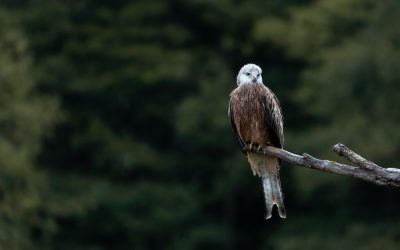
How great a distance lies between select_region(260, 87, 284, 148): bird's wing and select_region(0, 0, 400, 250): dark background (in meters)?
15.0

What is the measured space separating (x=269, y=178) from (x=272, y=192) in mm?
260

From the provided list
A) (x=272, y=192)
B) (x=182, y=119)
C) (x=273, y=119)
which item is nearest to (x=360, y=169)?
(x=272, y=192)

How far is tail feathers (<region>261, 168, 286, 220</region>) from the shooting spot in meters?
10.9

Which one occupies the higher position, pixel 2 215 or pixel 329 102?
pixel 329 102

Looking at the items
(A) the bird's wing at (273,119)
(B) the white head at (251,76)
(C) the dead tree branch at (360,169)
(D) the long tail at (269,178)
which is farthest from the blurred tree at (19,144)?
(C) the dead tree branch at (360,169)

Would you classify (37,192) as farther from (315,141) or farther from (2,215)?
(315,141)

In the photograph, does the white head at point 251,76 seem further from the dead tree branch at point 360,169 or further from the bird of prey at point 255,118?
the dead tree branch at point 360,169

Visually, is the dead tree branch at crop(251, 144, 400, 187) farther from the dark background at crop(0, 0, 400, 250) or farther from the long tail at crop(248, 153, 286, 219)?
the dark background at crop(0, 0, 400, 250)

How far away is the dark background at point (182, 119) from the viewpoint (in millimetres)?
28141

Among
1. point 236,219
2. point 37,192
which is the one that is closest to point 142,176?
point 236,219

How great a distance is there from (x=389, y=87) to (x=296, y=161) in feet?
62.5

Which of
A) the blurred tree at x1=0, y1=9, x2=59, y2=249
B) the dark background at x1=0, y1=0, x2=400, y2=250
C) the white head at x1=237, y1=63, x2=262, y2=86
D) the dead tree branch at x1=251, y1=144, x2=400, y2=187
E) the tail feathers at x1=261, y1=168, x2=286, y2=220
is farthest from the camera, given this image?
the dark background at x1=0, y1=0, x2=400, y2=250

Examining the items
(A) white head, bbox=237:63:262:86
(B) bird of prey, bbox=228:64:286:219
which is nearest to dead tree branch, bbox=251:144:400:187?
(B) bird of prey, bbox=228:64:286:219

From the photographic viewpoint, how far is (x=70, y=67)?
106 ft
